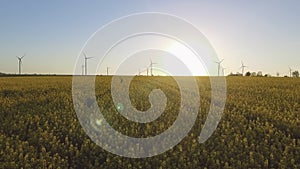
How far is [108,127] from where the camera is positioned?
48.4 feet

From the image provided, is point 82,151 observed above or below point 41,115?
below

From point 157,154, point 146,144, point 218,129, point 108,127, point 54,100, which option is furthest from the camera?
point 54,100

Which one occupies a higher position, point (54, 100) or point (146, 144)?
point (54, 100)

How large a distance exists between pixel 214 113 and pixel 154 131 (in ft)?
12.3

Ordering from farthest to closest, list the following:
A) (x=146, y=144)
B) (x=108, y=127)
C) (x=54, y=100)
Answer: (x=54, y=100) < (x=108, y=127) < (x=146, y=144)

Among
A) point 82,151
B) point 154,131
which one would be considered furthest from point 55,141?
point 154,131

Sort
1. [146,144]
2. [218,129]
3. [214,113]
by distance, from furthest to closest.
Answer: [214,113] < [218,129] < [146,144]

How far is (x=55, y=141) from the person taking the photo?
12.8 m

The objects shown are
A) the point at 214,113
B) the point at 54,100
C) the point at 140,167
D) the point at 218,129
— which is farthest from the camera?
the point at 54,100

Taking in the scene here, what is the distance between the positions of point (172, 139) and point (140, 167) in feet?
7.70

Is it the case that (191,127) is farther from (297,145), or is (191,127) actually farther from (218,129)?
(297,145)

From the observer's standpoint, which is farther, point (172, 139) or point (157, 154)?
point (172, 139)

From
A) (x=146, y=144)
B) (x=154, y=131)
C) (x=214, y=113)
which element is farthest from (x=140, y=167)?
(x=214, y=113)

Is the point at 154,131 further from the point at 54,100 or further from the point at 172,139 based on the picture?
the point at 54,100
